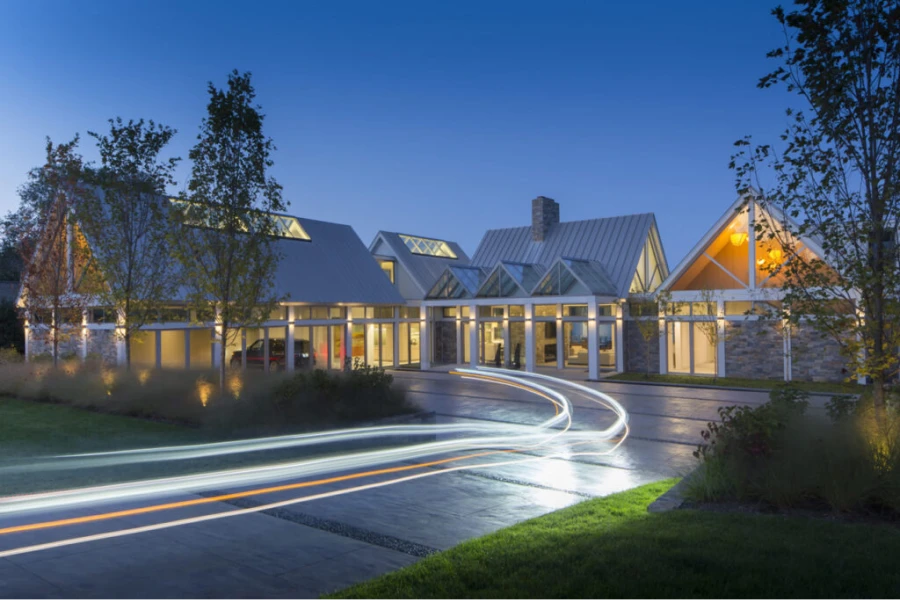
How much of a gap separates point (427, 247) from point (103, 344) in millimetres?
20124

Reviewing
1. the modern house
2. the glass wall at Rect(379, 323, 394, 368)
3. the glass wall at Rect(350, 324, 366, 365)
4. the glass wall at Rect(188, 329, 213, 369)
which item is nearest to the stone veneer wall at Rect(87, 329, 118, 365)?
the modern house

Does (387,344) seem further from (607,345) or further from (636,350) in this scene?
(636,350)

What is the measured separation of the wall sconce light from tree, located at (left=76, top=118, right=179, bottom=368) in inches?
820

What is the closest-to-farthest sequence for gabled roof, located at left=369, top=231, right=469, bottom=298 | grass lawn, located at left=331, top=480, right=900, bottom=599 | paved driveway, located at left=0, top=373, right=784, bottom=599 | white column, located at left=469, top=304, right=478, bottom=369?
grass lawn, located at left=331, top=480, right=900, bottom=599
paved driveway, located at left=0, top=373, right=784, bottom=599
white column, located at left=469, top=304, right=478, bottom=369
gabled roof, located at left=369, top=231, right=469, bottom=298

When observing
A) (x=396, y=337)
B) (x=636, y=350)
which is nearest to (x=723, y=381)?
(x=636, y=350)

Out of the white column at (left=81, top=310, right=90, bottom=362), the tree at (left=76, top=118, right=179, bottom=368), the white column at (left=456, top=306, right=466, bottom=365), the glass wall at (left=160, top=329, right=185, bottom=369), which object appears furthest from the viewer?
the white column at (left=456, top=306, right=466, bottom=365)

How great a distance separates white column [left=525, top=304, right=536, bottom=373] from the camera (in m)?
28.9

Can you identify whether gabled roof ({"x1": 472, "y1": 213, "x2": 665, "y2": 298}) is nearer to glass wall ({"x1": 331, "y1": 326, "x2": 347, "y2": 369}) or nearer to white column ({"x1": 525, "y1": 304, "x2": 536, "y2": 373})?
white column ({"x1": 525, "y1": 304, "x2": 536, "y2": 373})

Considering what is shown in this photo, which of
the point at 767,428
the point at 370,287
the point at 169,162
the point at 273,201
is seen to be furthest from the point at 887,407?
the point at 370,287

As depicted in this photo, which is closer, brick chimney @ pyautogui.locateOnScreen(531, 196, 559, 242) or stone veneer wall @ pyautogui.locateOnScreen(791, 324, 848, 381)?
stone veneer wall @ pyautogui.locateOnScreen(791, 324, 848, 381)

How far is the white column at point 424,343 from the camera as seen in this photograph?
1252 inches

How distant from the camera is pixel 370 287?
3145cm

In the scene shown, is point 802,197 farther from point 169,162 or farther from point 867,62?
point 169,162

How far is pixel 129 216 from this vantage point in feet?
60.2
